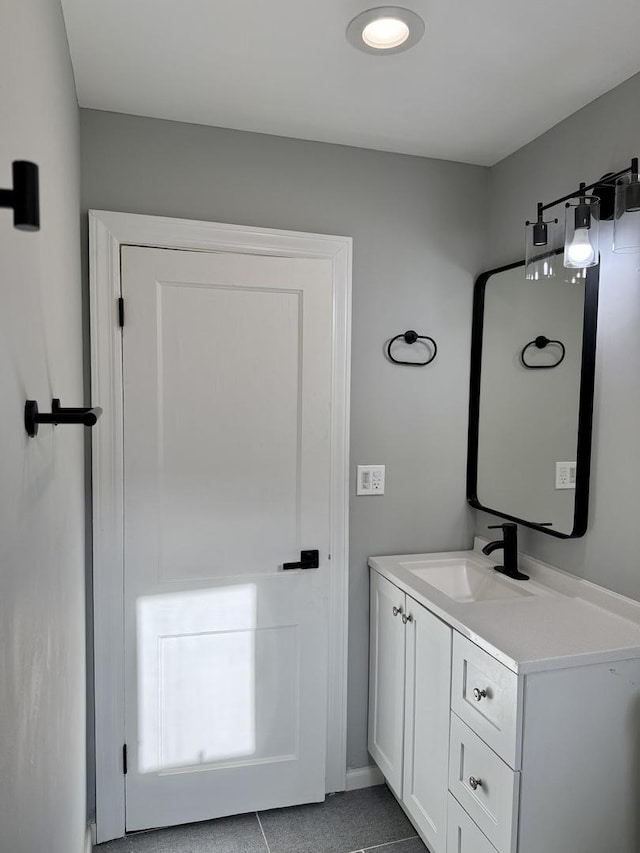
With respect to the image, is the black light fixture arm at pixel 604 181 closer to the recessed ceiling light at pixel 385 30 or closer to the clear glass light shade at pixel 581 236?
the clear glass light shade at pixel 581 236

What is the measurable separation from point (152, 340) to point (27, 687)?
4.52 feet

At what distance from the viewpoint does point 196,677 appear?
2.20m

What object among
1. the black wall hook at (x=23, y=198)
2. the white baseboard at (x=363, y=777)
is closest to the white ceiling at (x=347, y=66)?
the black wall hook at (x=23, y=198)

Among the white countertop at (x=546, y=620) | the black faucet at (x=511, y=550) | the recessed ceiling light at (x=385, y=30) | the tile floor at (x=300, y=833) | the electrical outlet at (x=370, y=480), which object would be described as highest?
the recessed ceiling light at (x=385, y=30)

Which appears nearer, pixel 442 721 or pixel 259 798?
pixel 442 721

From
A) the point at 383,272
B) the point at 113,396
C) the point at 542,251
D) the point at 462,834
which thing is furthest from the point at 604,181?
the point at 462,834

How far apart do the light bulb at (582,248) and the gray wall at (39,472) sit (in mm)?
1443

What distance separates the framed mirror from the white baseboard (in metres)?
1.14

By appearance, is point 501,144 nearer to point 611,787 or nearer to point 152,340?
point 152,340

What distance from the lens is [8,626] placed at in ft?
2.55

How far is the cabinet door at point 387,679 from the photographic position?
7.14 feet

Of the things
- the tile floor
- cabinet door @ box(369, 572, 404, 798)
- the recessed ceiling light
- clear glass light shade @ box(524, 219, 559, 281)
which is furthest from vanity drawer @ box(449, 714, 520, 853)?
the recessed ceiling light

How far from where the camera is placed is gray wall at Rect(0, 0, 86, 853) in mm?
802

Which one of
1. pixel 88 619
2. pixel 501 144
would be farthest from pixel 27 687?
pixel 501 144
